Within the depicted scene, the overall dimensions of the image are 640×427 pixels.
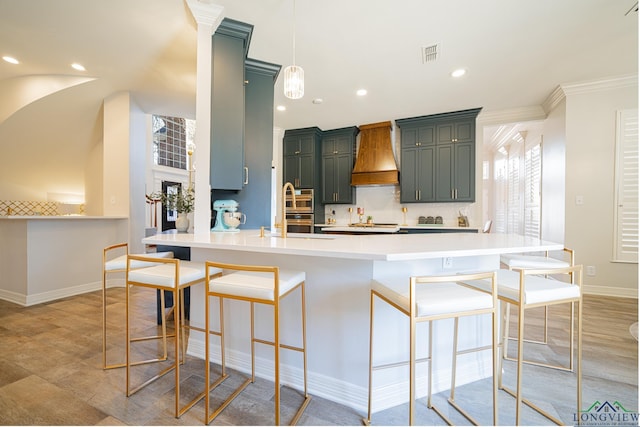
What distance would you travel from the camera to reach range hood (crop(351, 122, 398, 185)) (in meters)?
4.66

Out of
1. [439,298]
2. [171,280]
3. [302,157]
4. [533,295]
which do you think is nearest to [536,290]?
[533,295]

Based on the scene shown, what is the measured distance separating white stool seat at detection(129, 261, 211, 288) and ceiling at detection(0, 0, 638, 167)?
6.96ft

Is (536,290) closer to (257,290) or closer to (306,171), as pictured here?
→ (257,290)

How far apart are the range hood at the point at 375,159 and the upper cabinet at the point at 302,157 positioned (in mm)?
810

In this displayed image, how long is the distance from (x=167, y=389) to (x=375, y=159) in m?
4.30

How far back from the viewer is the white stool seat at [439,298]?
1032mm

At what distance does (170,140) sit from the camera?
24.2ft

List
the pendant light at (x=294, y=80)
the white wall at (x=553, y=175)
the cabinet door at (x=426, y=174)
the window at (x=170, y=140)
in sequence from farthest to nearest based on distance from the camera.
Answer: the window at (x=170, y=140) < the cabinet door at (x=426, y=174) < the white wall at (x=553, y=175) < the pendant light at (x=294, y=80)

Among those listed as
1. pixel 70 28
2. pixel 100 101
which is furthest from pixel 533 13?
pixel 100 101

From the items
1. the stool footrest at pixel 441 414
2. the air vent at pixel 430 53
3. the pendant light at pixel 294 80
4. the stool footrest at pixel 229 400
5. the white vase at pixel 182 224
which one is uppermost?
the air vent at pixel 430 53

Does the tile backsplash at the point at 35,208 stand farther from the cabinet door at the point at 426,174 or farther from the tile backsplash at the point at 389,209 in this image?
the cabinet door at the point at 426,174

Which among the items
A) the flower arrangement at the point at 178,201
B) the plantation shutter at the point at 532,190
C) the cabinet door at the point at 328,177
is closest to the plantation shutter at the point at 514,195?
the plantation shutter at the point at 532,190

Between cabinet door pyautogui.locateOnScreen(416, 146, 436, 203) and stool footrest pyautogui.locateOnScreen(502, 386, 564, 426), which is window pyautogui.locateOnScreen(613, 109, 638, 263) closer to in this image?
cabinet door pyautogui.locateOnScreen(416, 146, 436, 203)

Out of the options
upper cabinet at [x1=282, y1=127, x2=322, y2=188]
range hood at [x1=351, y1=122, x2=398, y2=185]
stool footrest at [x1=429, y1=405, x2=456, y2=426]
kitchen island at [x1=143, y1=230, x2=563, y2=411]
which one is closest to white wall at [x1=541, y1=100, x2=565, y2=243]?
range hood at [x1=351, y1=122, x2=398, y2=185]
